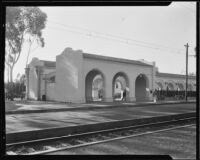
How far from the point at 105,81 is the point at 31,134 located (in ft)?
64.9

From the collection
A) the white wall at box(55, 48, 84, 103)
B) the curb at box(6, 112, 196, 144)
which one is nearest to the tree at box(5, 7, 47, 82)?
the white wall at box(55, 48, 84, 103)

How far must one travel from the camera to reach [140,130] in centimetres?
945

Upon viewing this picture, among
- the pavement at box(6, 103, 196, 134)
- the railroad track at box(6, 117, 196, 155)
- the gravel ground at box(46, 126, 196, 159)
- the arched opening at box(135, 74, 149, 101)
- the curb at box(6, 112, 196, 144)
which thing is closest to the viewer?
the gravel ground at box(46, 126, 196, 159)

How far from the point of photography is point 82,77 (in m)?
25.4

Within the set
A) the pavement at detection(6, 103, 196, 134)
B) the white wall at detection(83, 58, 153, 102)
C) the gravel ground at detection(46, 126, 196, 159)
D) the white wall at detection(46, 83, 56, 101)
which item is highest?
the white wall at detection(83, 58, 153, 102)

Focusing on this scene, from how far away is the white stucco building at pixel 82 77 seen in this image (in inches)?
1006

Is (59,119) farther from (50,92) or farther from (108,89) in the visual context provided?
(50,92)

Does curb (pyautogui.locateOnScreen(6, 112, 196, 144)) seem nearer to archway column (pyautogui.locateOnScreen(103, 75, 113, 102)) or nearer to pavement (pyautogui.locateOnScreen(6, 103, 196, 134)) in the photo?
pavement (pyautogui.locateOnScreen(6, 103, 196, 134))

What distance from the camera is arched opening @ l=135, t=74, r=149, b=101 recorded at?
32.6 meters

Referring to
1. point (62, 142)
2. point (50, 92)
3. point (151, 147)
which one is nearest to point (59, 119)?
point (62, 142)

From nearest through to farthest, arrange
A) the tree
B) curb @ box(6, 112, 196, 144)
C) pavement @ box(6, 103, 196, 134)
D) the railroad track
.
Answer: the railroad track < curb @ box(6, 112, 196, 144) < pavement @ box(6, 103, 196, 134) < the tree

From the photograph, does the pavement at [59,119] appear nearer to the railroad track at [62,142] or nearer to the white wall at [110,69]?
the railroad track at [62,142]

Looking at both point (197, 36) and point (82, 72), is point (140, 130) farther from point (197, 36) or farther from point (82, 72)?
point (82, 72)
